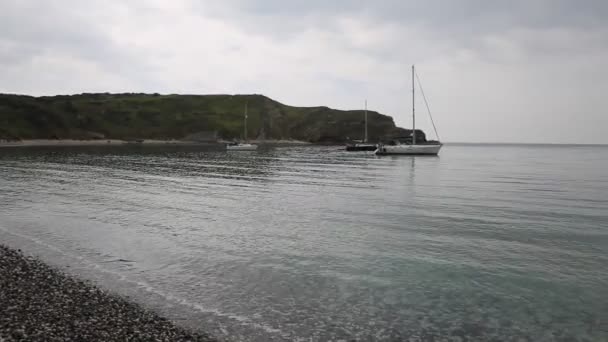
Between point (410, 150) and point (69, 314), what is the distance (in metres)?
112

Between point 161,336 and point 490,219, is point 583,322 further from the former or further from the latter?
point 490,219

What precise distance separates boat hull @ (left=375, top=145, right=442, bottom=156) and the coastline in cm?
10880

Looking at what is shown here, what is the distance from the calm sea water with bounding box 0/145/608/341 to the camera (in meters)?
12.1

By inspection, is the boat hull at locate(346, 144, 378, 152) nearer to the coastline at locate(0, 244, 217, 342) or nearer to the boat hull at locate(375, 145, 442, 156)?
the boat hull at locate(375, 145, 442, 156)

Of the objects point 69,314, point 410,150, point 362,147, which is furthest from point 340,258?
point 362,147

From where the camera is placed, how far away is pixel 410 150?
116250 mm

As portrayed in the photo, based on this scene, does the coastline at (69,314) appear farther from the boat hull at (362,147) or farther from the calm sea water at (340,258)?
the boat hull at (362,147)

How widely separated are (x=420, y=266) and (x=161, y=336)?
1093 cm

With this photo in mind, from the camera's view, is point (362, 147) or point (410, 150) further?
point (362, 147)

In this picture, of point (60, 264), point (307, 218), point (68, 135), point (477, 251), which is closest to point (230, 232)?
point (307, 218)

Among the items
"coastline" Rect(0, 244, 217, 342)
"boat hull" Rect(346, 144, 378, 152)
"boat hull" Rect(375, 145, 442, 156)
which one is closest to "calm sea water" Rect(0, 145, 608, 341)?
"coastline" Rect(0, 244, 217, 342)

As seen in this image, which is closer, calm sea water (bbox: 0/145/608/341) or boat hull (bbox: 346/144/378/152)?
calm sea water (bbox: 0/145/608/341)

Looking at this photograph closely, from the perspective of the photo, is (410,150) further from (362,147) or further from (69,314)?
(69,314)

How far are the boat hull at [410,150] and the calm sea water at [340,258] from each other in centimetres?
7864
